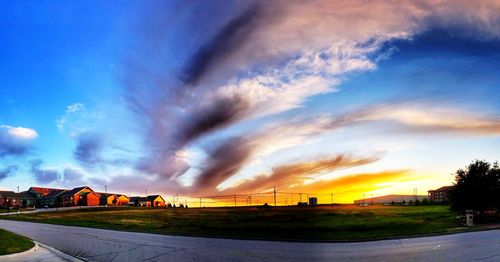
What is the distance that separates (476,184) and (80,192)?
135809 millimetres

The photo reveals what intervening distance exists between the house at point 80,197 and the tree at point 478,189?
5080 inches

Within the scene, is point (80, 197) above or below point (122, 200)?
above

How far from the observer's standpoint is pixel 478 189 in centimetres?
4553

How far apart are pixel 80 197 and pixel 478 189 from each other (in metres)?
135

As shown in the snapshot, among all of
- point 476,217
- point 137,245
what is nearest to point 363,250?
point 137,245

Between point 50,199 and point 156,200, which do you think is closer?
point 50,199

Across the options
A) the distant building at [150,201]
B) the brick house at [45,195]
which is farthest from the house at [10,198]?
the distant building at [150,201]

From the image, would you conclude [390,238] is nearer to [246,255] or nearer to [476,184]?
[246,255]

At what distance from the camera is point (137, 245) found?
1008 inches

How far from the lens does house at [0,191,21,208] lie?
148 metres

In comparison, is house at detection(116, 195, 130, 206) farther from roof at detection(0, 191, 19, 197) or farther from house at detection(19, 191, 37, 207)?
roof at detection(0, 191, 19, 197)

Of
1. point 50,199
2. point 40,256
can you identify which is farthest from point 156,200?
point 40,256

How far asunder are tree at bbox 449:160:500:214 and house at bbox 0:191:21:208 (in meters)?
148

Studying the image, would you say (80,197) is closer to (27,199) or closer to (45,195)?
(45,195)
